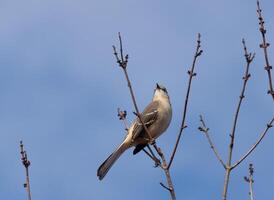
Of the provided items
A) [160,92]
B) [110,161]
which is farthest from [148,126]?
[160,92]

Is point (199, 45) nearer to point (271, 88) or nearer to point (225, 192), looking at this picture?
point (271, 88)

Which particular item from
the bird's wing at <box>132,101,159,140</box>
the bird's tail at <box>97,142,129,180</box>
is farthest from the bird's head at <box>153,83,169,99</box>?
the bird's tail at <box>97,142,129,180</box>

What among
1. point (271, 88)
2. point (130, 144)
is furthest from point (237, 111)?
point (130, 144)

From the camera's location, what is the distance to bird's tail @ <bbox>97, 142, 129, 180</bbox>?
23.6 feet

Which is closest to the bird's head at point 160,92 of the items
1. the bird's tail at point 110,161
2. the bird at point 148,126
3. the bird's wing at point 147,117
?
the bird at point 148,126

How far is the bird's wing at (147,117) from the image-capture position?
27.5 feet

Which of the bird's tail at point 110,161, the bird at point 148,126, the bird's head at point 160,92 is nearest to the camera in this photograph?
the bird's tail at point 110,161

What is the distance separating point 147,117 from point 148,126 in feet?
0.65

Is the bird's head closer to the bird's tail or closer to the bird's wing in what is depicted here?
the bird's wing

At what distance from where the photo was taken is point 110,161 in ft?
25.6

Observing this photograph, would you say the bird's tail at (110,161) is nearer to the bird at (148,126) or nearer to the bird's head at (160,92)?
the bird at (148,126)

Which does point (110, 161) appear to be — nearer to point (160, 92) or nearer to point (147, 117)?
point (147, 117)

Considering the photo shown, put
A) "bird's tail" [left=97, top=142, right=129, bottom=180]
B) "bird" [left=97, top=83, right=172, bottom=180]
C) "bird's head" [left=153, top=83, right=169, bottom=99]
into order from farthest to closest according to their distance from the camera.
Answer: "bird's head" [left=153, top=83, right=169, bottom=99] → "bird" [left=97, top=83, right=172, bottom=180] → "bird's tail" [left=97, top=142, right=129, bottom=180]

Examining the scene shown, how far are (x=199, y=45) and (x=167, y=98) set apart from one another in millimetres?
4980
